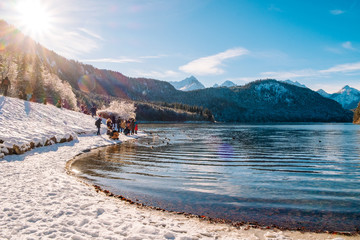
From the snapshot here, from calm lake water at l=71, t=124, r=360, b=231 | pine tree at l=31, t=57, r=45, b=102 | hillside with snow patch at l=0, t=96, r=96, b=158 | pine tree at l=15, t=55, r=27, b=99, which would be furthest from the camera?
pine tree at l=31, t=57, r=45, b=102

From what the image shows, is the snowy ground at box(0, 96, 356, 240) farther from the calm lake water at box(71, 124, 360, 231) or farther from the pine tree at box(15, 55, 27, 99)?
the pine tree at box(15, 55, 27, 99)

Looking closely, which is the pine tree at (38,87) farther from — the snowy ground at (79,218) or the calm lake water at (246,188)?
the snowy ground at (79,218)

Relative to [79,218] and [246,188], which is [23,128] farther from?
[246,188]

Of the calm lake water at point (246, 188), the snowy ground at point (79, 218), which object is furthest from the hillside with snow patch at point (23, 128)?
the snowy ground at point (79, 218)

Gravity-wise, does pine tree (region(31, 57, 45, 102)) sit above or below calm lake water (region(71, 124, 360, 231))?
above

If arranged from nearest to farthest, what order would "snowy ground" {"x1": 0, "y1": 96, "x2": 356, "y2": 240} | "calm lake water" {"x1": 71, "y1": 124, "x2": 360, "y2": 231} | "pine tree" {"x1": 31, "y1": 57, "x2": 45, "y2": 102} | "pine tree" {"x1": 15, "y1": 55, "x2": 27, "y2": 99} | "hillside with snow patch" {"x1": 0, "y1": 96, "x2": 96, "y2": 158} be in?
"snowy ground" {"x1": 0, "y1": 96, "x2": 356, "y2": 240} → "calm lake water" {"x1": 71, "y1": 124, "x2": 360, "y2": 231} → "hillside with snow patch" {"x1": 0, "y1": 96, "x2": 96, "y2": 158} → "pine tree" {"x1": 15, "y1": 55, "x2": 27, "y2": 99} → "pine tree" {"x1": 31, "y1": 57, "x2": 45, "y2": 102}

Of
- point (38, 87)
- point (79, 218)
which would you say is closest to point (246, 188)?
point (79, 218)

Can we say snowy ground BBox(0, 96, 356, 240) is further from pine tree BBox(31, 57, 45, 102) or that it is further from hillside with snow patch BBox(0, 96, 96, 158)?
pine tree BBox(31, 57, 45, 102)

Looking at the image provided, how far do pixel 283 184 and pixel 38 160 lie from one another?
14998mm

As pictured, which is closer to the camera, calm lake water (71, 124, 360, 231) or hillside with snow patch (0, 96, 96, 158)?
calm lake water (71, 124, 360, 231)

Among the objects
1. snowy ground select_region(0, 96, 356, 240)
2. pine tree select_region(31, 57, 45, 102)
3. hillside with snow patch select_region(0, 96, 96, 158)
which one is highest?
pine tree select_region(31, 57, 45, 102)

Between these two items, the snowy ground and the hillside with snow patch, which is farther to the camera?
the hillside with snow patch

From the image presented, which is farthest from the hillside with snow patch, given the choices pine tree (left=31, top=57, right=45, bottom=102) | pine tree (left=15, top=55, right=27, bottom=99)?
pine tree (left=15, top=55, right=27, bottom=99)

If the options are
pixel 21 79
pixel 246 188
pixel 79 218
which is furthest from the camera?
pixel 21 79
